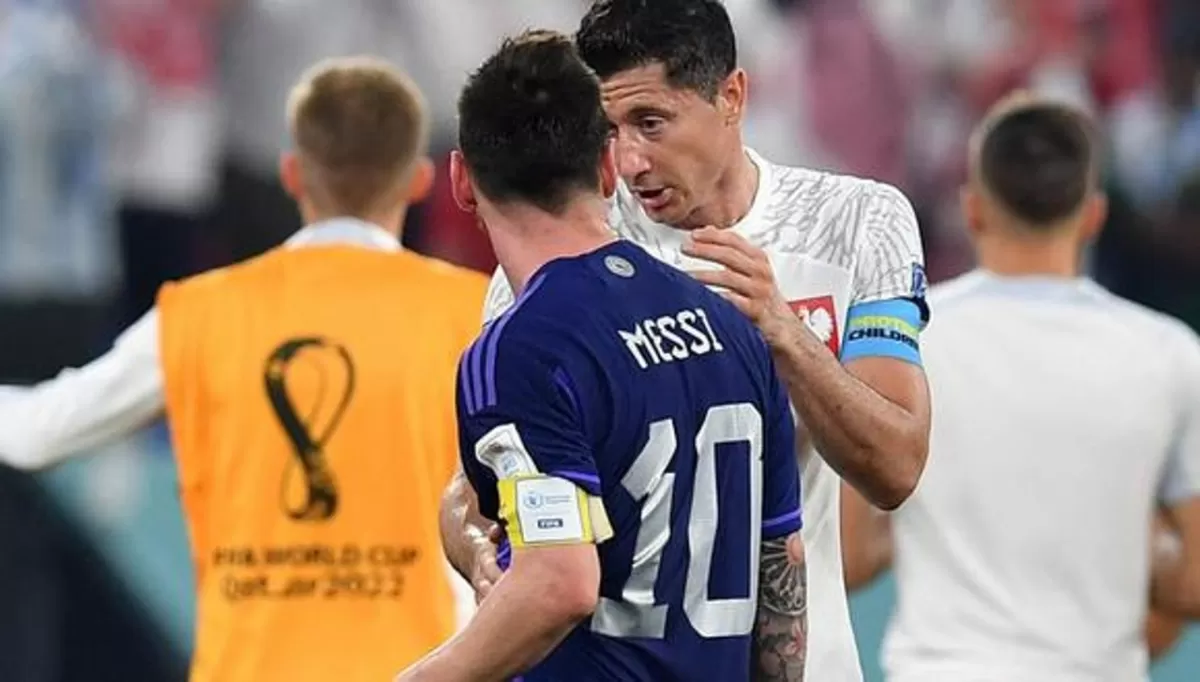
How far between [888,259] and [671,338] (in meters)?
0.69

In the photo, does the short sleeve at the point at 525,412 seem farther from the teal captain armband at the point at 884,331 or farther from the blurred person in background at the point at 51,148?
the blurred person in background at the point at 51,148

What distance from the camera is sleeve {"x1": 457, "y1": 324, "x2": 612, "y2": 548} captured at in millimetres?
3635

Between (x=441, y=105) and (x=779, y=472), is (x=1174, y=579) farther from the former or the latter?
(x=441, y=105)

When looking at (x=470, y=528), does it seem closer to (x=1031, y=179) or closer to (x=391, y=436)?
(x=391, y=436)

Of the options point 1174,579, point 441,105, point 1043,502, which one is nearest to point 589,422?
point 1043,502

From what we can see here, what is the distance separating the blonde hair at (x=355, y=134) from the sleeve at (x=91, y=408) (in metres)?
0.48

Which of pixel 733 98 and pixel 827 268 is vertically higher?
pixel 733 98

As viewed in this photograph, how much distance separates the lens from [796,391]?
159 inches

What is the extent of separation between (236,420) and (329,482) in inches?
8.7

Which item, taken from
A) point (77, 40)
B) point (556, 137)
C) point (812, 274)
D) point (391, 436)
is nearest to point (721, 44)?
point (812, 274)

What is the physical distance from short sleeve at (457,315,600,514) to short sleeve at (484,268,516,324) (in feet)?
1.98

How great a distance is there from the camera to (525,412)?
3.65 m

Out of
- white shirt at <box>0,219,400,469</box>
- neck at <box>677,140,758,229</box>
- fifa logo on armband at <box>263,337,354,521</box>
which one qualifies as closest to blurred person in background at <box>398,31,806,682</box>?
neck at <box>677,140,758,229</box>

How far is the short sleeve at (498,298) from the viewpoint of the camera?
4332mm
